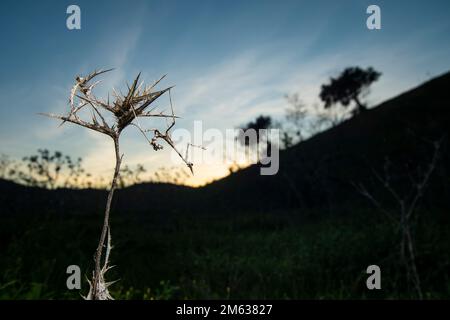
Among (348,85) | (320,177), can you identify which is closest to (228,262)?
(320,177)

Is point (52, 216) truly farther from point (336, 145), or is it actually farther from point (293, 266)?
point (336, 145)

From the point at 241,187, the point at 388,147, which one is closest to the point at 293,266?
the point at 388,147

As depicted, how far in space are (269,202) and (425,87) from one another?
17.3m

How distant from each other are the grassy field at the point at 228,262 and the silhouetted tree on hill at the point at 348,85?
1094 inches

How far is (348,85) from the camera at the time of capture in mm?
38531

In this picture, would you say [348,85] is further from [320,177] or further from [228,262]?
[228,262]

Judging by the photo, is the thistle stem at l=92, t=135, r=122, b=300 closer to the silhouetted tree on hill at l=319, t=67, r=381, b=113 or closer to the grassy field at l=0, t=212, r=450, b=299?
the grassy field at l=0, t=212, r=450, b=299

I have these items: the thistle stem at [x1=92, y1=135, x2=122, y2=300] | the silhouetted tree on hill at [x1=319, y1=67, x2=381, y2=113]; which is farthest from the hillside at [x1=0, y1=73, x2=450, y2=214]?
the thistle stem at [x1=92, y1=135, x2=122, y2=300]

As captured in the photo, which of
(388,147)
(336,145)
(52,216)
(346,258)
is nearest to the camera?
(346,258)

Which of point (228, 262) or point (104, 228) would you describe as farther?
point (228, 262)

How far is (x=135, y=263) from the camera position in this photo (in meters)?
7.72

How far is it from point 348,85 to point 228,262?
34.3m

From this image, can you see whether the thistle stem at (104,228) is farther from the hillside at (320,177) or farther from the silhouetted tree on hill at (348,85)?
the silhouetted tree on hill at (348,85)

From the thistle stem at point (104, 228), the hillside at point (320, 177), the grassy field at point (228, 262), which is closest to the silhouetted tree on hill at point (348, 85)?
the hillside at point (320, 177)
